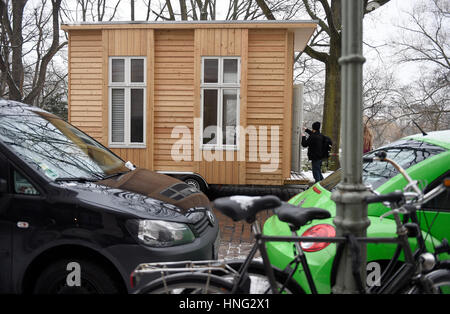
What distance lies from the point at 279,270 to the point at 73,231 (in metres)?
1.60

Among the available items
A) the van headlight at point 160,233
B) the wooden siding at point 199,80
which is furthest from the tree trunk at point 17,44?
the van headlight at point 160,233

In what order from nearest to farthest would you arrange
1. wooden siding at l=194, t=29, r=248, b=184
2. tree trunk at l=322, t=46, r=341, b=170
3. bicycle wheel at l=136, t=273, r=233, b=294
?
bicycle wheel at l=136, t=273, r=233, b=294 < wooden siding at l=194, t=29, r=248, b=184 < tree trunk at l=322, t=46, r=341, b=170

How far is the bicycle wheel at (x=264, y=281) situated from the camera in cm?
226

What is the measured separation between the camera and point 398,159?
3617mm

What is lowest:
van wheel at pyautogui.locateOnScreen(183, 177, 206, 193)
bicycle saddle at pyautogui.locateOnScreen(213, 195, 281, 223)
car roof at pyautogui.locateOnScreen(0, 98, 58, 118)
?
van wheel at pyautogui.locateOnScreen(183, 177, 206, 193)

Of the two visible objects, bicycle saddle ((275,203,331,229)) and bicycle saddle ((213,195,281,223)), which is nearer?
bicycle saddle ((213,195,281,223))

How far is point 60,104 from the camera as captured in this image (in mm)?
27125

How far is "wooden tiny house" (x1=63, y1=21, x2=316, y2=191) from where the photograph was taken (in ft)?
31.6

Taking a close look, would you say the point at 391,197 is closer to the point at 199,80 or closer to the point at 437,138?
the point at 437,138

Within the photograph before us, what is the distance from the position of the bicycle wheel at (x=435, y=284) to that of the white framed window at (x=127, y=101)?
845 centimetres

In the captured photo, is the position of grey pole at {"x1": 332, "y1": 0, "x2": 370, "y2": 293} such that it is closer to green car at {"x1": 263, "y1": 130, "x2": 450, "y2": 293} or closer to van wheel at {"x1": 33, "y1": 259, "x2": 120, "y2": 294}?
green car at {"x1": 263, "y1": 130, "x2": 450, "y2": 293}

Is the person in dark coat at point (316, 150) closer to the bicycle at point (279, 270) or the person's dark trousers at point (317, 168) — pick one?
the person's dark trousers at point (317, 168)

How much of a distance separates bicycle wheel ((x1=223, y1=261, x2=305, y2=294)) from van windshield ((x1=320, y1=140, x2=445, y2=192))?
152 centimetres

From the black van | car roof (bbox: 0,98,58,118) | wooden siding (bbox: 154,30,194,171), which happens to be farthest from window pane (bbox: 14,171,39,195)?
wooden siding (bbox: 154,30,194,171)
